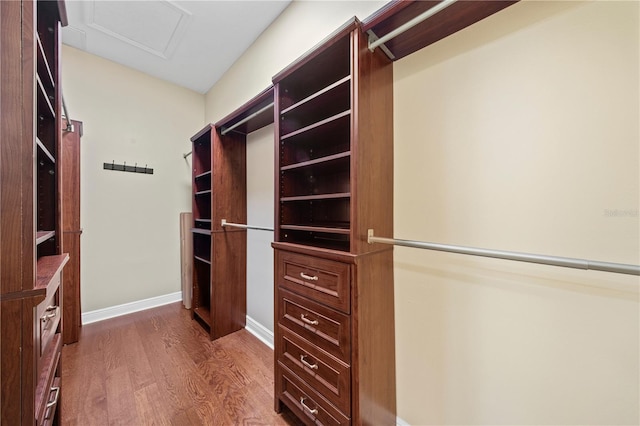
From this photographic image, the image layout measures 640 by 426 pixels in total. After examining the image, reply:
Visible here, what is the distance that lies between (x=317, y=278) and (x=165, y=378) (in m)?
1.54

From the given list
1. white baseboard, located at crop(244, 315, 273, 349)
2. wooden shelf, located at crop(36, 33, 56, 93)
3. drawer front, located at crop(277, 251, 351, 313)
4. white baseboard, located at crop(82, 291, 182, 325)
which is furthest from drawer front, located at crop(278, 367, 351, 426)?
white baseboard, located at crop(82, 291, 182, 325)

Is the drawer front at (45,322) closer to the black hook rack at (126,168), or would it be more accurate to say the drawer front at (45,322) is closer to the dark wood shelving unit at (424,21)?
the dark wood shelving unit at (424,21)

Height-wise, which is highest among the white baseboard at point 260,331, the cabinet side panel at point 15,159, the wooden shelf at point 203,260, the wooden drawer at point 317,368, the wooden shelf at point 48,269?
the cabinet side panel at point 15,159

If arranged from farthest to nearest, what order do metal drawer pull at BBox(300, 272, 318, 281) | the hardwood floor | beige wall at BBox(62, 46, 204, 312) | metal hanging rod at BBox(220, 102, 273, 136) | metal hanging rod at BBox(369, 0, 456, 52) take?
beige wall at BBox(62, 46, 204, 312), metal hanging rod at BBox(220, 102, 273, 136), the hardwood floor, metal drawer pull at BBox(300, 272, 318, 281), metal hanging rod at BBox(369, 0, 456, 52)

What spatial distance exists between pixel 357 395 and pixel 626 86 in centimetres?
151

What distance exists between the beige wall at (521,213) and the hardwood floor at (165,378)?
3.46 feet

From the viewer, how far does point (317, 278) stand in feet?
4.08

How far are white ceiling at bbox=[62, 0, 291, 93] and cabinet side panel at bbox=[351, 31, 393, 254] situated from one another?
1.43 metres

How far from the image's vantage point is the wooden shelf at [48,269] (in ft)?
2.30

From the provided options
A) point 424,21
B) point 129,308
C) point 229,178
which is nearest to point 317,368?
point 424,21

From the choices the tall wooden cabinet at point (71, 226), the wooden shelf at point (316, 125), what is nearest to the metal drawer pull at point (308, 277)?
the wooden shelf at point (316, 125)

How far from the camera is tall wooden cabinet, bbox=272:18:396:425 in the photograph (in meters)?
1.09

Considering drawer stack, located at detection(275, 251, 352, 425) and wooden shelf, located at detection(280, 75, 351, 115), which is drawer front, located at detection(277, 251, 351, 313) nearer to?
drawer stack, located at detection(275, 251, 352, 425)

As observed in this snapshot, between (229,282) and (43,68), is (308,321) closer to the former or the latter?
(229,282)
